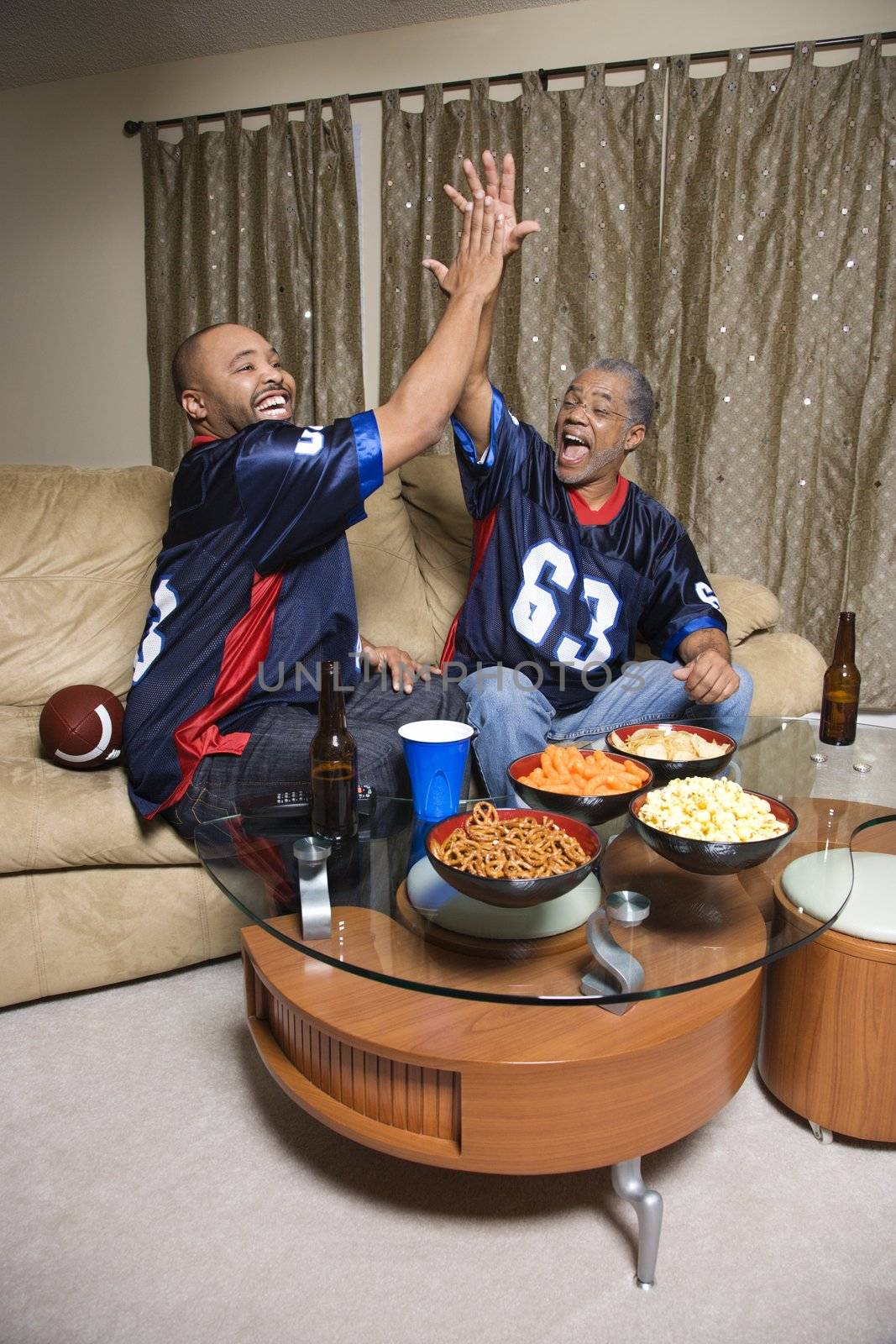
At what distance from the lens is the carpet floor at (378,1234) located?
3.86 feet

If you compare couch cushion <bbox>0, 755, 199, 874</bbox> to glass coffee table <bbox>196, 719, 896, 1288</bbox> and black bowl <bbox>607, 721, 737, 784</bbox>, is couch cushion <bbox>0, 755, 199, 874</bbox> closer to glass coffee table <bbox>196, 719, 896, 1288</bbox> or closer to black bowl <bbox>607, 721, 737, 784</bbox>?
glass coffee table <bbox>196, 719, 896, 1288</bbox>

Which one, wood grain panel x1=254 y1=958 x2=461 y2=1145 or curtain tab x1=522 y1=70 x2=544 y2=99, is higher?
curtain tab x1=522 y1=70 x2=544 y2=99

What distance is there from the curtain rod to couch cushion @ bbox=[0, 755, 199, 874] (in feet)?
11.0

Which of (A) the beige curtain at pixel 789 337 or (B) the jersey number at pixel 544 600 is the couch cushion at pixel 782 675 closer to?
(B) the jersey number at pixel 544 600

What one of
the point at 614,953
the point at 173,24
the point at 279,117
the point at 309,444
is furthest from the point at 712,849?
the point at 173,24

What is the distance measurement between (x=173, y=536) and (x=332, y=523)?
1.15 ft

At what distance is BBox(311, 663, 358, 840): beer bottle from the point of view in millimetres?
1485

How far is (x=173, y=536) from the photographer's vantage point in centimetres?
195

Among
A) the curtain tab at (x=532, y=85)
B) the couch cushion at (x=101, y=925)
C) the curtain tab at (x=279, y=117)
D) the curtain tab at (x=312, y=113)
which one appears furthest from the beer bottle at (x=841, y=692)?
the curtain tab at (x=279, y=117)

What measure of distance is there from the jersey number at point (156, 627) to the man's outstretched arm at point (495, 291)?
76 centimetres

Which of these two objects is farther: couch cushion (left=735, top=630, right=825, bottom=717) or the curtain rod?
the curtain rod

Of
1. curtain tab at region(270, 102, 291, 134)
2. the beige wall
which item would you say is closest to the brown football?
the beige wall

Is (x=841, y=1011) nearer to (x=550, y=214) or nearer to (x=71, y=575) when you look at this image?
(x=71, y=575)

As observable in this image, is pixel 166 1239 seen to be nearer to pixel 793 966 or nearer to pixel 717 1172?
pixel 717 1172
